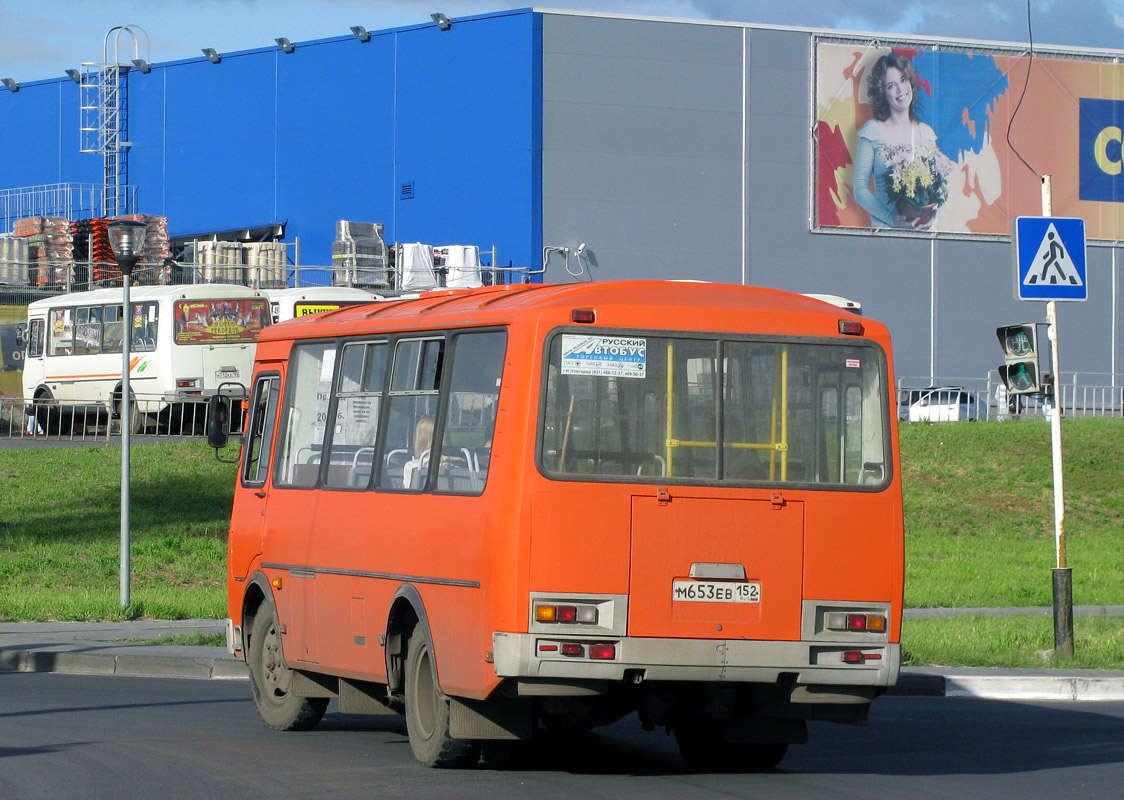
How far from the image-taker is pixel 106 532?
79.7 feet

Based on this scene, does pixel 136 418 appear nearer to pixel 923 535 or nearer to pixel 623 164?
pixel 923 535

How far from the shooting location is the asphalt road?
8727 millimetres

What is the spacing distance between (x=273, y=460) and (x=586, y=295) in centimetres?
355

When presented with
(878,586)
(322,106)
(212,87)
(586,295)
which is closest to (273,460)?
(586,295)

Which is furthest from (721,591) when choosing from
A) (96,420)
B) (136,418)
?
(136,418)

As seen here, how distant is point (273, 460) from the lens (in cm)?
1152

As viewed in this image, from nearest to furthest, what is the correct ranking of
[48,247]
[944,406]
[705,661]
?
1. [705,661]
2. [944,406]
3. [48,247]

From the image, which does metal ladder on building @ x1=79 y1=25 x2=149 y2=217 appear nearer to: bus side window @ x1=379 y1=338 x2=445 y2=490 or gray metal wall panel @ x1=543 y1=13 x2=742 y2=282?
gray metal wall panel @ x1=543 y1=13 x2=742 y2=282

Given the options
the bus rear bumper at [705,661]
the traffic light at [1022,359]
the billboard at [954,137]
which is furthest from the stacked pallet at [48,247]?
the bus rear bumper at [705,661]

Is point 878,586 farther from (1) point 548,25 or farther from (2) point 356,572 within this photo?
(1) point 548,25

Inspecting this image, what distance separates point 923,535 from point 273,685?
809 inches

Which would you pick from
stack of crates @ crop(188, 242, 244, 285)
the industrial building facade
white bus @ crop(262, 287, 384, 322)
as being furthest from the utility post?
stack of crates @ crop(188, 242, 244, 285)

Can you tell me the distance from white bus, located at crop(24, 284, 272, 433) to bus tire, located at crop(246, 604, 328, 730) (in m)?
26.9

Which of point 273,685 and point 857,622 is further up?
point 857,622
